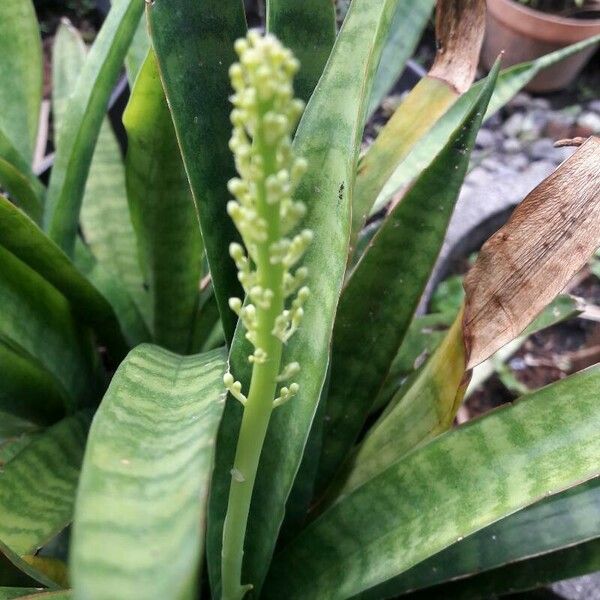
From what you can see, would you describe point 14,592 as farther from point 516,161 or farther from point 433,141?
point 516,161

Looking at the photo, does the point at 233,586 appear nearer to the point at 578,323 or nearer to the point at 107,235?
the point at 107,235

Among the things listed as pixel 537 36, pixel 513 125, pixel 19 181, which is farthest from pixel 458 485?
pixel 537 36

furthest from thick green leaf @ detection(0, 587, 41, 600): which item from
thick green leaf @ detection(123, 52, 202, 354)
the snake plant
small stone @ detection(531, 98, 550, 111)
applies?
small stone @ detection(531, 98, 550, 111)

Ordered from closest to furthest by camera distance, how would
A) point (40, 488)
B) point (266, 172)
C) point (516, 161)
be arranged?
point (266, 172), point (40, 488), point (516, 161)

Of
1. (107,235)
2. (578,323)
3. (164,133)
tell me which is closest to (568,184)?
(164,133)

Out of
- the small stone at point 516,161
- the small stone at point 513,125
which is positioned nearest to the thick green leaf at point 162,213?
the small stone at point 516,161

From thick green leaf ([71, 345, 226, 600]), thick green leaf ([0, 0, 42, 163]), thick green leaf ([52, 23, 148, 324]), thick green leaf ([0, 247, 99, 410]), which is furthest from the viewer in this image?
thick green leaf ([52, 23, 148, 324])

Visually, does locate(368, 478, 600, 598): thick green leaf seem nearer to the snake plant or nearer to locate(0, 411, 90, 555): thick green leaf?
the snake plant
